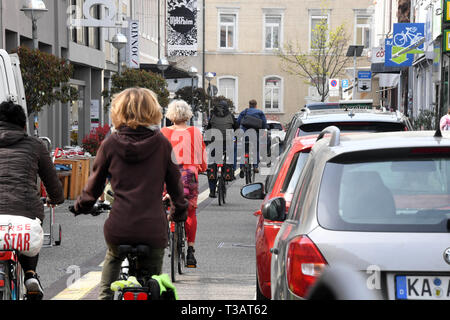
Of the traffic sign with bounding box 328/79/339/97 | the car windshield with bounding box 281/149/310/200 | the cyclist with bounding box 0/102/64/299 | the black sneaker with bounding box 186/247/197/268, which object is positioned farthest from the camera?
the traffic sign with bounding box 328/79/339/97

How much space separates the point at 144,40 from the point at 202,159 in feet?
135

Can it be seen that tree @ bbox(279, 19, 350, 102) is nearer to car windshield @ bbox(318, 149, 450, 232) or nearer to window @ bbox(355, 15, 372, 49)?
window @ bbox(355, 15, 372, 49)

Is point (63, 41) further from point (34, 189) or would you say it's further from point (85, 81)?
point (34, 189)

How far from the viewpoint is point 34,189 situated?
22.5 ft

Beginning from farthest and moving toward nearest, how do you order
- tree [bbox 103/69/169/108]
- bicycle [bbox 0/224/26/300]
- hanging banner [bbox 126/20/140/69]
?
hanging banner [bbox 126/20/140/69] → tree [bbox 103/69/169/108] → bicycle [bbox 0/224/26/300]

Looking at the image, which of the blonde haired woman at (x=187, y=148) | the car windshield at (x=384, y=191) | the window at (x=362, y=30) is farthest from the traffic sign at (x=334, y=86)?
the car windshield at (x=384, y=191)

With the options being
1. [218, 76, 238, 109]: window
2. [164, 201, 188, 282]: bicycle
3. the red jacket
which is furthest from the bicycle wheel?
[218, 76, 238, 109]: window

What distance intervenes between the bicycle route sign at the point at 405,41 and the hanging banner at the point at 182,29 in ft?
24.6

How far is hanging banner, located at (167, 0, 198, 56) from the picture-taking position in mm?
38688

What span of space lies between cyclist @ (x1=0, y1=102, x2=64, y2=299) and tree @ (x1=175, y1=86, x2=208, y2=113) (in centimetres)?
4027

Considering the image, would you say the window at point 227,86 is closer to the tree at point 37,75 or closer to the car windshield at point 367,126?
the tree at point 37,75

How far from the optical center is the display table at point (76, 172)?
18562 millimetres

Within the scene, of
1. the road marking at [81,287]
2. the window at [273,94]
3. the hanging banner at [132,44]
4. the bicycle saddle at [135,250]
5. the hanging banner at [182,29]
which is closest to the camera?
the bicycle saddle at [135,250]

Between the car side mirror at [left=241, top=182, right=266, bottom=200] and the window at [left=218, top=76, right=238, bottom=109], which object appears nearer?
the car side mirror at [left=241, top=182, right=266, bottom=200]
